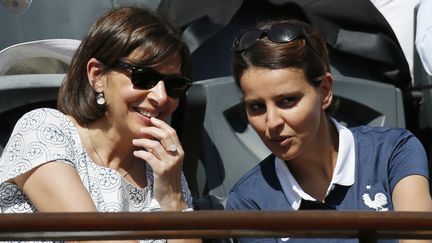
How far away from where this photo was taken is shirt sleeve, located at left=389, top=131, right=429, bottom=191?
2.88 metres

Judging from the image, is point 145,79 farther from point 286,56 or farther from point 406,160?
point 406,160

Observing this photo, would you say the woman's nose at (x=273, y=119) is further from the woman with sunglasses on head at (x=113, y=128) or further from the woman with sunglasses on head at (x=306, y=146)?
the woman with sunglasses on head at (x=113, y=128)

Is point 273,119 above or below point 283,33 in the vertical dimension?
below

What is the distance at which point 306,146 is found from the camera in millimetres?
2877

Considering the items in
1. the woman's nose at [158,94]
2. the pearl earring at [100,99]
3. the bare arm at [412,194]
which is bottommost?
the bare arm at [412,194]

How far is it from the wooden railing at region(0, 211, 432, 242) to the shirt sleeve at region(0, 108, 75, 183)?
0.87m

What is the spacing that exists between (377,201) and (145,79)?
67 cm

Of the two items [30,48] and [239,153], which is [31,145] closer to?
[30,48]

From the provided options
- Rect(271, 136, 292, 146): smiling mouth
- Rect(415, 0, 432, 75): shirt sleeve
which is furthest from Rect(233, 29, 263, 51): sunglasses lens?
Rect(415, 0, 432, 75): shirt sleeve

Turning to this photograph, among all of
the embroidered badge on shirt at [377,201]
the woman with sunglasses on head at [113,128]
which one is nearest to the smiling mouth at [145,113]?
the woman with sunglasses on head at [113,128]

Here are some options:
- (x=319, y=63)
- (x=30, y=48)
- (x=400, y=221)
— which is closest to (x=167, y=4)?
(x=30, y=48)

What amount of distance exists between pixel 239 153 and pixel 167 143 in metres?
0.51

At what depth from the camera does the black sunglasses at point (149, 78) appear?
Result: 9.53ft

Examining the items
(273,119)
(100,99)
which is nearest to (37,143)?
(100,99)
